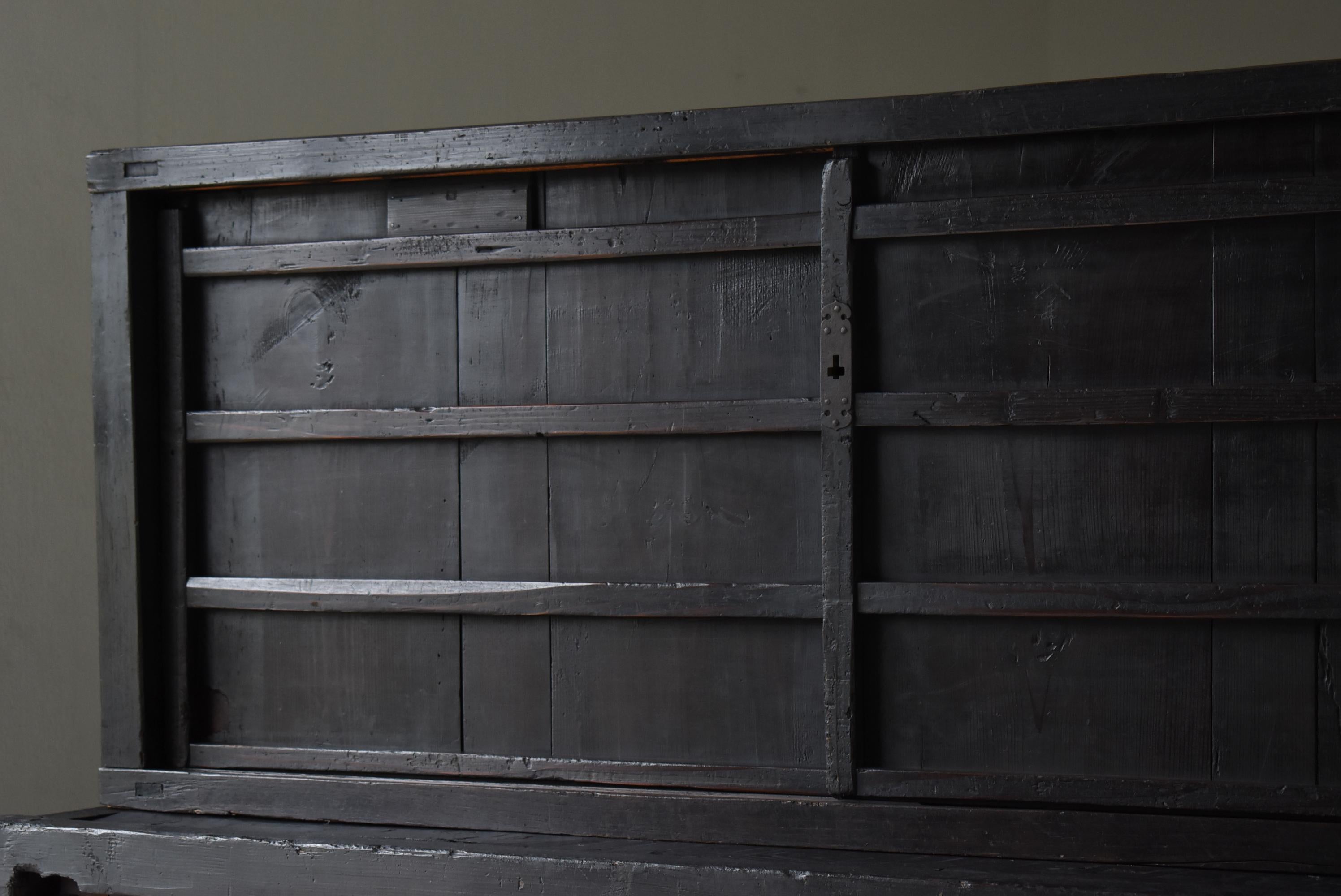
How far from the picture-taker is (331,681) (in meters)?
1.97

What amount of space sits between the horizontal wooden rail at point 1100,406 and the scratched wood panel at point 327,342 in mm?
723

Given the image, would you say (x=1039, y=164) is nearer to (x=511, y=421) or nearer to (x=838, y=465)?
(x=838, y=465)

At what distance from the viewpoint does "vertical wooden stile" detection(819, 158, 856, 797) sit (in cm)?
175

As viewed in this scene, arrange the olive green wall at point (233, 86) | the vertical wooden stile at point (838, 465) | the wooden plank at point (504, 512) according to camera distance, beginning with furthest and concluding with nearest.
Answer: the olive green wall at point (233, 86)
the wooden plank at point (504, 512)
the vertical wooden stile at point (838, 465)

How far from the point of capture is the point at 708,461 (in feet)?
6.01

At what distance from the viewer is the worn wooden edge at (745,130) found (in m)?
1.63

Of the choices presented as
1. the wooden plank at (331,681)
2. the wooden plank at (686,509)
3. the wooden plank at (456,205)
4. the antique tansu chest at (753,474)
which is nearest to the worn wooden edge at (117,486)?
the antique tansu chest at (753,474)

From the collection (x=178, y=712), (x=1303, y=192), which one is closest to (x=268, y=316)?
(x=178, y=712)

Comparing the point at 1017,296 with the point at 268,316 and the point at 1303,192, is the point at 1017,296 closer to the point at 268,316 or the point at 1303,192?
the point at 1303,192

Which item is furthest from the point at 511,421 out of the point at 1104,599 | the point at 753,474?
the point at 1104,599

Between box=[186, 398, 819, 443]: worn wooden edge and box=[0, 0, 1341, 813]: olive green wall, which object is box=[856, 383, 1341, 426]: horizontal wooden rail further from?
box=[0, 0, 1341, 813]: olive green wall

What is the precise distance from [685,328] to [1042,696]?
2.58 feet

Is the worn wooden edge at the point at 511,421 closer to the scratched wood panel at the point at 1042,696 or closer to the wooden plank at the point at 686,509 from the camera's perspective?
the wooden plank at the point at 686,509

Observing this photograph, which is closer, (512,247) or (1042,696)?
(1042,696)
